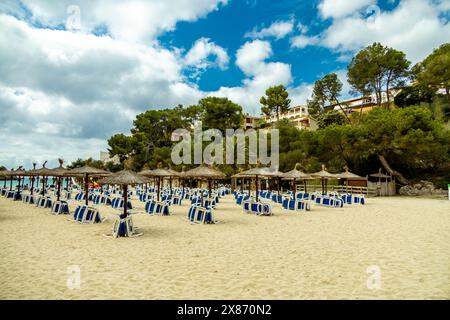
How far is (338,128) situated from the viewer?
30078 mm

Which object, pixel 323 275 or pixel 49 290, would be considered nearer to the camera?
pixel 49 290

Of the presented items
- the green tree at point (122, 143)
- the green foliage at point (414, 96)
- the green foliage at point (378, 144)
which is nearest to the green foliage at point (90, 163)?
the green tree at point (122, 143)

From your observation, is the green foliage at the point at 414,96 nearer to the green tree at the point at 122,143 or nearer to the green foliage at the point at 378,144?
the green foliage at the point at 378,144

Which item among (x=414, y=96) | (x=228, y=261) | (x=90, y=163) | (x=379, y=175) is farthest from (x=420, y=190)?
(x=90, y=163)

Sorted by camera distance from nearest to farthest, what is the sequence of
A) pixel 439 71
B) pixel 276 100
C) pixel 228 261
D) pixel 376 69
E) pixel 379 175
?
pixel 228 261
pixel 379 175
pixel 439 71
pixel 376 69
pixel 276 100

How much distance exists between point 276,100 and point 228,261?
44283 mm

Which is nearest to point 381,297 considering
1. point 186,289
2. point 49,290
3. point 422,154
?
point 186,289

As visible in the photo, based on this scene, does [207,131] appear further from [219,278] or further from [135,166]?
[219,278]

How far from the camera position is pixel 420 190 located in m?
32.8

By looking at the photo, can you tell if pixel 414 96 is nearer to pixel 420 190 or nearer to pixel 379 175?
pixel 420 190

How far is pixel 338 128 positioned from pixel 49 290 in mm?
29268

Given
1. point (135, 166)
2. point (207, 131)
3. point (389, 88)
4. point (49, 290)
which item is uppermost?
point (389, 88)

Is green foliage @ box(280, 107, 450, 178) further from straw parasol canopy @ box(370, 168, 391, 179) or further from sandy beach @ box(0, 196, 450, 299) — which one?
sandy beach @ box(0, 196, 450, 299)

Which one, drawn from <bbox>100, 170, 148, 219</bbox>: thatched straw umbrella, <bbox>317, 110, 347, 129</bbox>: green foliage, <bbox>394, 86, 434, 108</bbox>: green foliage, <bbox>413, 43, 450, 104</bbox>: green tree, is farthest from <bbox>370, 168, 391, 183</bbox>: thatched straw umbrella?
<bbox>100, 170, 148, 219</bbox>: thatched straw umbrella
